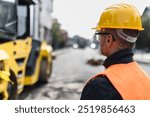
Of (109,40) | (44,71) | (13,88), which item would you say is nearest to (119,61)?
(109,40)

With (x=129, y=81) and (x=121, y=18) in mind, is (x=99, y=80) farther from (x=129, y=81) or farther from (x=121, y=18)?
(x=121, y=18)

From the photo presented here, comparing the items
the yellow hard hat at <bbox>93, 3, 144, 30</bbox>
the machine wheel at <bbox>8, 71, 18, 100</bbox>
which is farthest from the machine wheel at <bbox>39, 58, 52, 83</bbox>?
the yellow hard hat at <bbox>93, 3, 144, 30</bbox>

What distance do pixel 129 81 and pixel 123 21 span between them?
0.94ft

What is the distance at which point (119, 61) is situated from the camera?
6.26 ft

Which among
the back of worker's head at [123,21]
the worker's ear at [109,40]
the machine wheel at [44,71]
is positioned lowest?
the machine wheel at [44,71]

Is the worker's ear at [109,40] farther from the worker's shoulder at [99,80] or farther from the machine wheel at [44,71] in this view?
the machine wheel at [44,71]

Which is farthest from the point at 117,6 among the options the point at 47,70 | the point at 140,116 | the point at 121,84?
the point at 47,70

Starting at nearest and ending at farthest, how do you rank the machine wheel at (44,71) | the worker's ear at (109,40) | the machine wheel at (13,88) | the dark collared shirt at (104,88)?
the dark collared shirt at (104,88) → the worker's ear at (109,40) → the machine wheel at (13,88) → the machine wheel at (44,71)

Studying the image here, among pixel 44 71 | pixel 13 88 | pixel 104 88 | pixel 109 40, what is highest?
pixel 109 40

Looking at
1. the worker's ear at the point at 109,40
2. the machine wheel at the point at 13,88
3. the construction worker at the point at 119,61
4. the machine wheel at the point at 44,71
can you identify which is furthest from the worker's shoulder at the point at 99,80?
Result: the machine wheel at the point at 44,71

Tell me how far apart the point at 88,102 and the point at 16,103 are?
0.50 metres

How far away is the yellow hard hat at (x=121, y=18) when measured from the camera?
1.92m

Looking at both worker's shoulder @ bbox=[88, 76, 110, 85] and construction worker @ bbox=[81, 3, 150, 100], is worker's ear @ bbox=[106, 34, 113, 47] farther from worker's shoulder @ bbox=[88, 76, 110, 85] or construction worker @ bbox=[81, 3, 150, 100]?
worker's shoulder @ bbox=[88, 76, 110, 85]

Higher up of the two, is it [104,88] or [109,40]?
[109,40]
